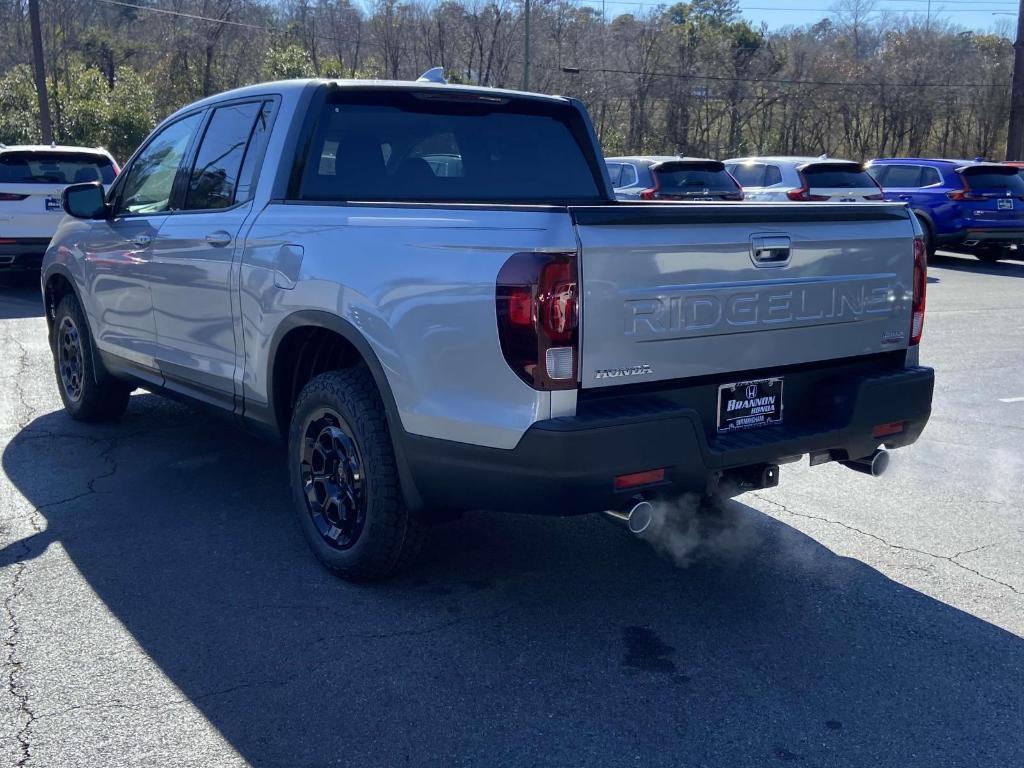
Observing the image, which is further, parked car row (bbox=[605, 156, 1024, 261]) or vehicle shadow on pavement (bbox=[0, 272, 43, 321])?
parked car row (bbox=[605, 156, 1024, 261])

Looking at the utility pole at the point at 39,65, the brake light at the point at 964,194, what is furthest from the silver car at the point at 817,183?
the utility pole at the point at 39,65

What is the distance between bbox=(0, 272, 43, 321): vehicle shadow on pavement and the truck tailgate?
9828mm

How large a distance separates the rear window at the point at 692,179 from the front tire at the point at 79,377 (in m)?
10.5

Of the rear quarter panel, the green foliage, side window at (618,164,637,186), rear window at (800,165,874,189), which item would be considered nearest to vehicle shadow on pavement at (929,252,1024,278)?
rear window at (800,165,874,189)

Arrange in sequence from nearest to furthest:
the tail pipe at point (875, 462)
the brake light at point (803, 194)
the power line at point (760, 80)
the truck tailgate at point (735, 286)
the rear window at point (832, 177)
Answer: the truck tailgate at point (735, 286)
the tail pipe at point (875, 462)
the brake light at point (803, 194)
the rear window at point (832, 177)
the power line at point (760, 80)

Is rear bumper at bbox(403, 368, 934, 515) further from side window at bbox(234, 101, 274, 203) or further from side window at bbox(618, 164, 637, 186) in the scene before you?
side window at bbox(618, 164, 637, 186)

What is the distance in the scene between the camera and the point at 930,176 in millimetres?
18234

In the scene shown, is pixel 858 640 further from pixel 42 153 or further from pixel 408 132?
pixel 42 153

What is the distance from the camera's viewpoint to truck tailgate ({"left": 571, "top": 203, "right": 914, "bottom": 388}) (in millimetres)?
3455

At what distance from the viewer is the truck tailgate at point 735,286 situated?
346 centimetres

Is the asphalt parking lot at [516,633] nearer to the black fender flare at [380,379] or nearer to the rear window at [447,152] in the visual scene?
the black fender flare at [380,379]

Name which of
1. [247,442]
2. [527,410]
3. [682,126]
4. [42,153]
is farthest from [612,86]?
[527,410]

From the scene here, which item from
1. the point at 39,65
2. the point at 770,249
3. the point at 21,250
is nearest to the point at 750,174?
the point at 21,250

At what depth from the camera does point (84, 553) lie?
4629mm
